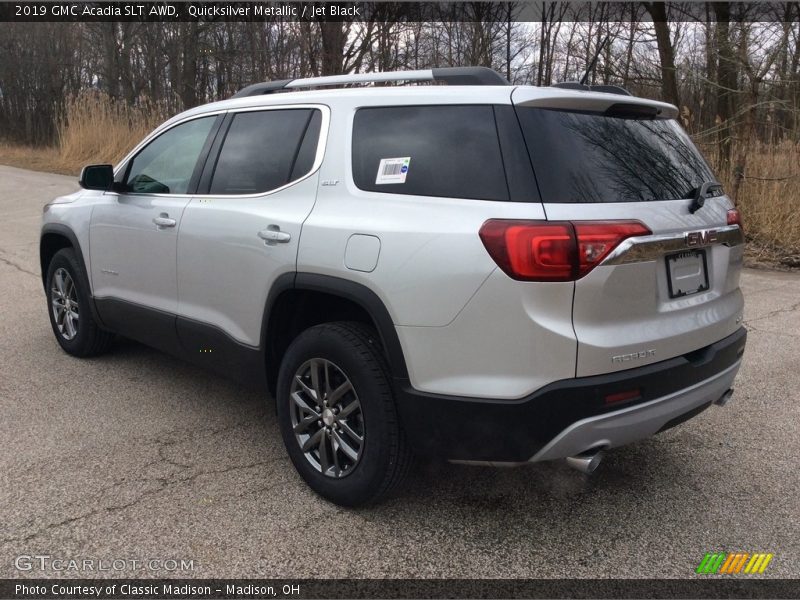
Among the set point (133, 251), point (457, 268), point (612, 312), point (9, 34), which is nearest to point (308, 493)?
point (457, 268)

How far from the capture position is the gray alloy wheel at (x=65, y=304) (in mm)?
5008

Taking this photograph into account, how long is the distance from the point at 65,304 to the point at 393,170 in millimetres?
3295

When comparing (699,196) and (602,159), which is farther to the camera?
(699,196)

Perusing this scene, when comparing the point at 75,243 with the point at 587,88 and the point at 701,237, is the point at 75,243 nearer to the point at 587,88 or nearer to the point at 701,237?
the point at 587,88

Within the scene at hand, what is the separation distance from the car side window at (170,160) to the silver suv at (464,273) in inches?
16.3

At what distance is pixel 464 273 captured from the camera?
250cm

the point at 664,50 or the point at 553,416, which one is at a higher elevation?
the point at 664,50

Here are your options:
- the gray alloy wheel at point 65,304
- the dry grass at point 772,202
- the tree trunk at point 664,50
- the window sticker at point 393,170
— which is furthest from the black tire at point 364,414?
the tree trunk at point 664,50

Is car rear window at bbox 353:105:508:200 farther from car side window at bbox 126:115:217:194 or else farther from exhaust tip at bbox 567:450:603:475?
car side window at bbox 126:115:217:194

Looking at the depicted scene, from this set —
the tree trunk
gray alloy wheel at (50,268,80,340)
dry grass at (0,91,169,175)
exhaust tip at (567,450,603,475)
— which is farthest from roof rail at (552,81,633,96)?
dry grass at (0,91,169,175)

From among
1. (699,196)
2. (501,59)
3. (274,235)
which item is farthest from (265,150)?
(501,59)

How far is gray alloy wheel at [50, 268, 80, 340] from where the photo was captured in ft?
16.4

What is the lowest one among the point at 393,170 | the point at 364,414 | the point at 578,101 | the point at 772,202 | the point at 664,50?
the point at 364,414

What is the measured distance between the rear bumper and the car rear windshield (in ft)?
2.19
